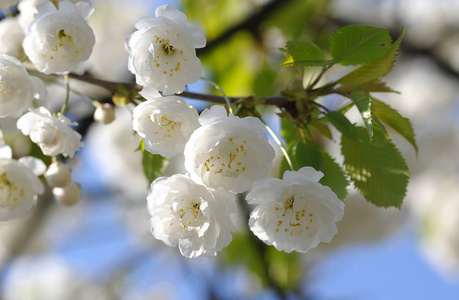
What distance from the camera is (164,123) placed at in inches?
30.9

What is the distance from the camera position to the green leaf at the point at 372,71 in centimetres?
89

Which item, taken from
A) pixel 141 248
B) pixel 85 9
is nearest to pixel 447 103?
pixel 141 248

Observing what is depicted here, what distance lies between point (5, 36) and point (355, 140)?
735mm

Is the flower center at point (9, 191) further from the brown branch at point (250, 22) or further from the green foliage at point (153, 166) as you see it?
the brown branch at point (250, 22)

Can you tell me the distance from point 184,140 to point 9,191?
0.40m

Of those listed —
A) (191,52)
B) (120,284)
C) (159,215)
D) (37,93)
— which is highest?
(191,52)

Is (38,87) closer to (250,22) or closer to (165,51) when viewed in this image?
(165,51)

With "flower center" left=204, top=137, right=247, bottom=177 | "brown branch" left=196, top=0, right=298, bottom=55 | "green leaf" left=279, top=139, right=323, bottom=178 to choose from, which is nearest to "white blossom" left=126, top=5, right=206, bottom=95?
"flower center" left=204, top=137, right=247, bottom=177

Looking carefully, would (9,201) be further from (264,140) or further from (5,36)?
(264,140)

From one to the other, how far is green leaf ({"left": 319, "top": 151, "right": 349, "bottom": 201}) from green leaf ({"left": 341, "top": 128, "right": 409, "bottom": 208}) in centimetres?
4

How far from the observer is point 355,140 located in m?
0.89

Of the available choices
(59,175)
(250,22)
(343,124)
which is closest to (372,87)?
(343,124)

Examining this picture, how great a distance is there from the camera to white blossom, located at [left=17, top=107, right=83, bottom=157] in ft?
2.78

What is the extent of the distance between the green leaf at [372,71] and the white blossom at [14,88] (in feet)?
1.81
